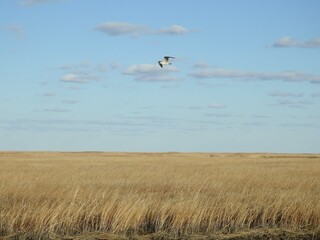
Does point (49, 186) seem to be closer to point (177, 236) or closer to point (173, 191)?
point (173, 191)

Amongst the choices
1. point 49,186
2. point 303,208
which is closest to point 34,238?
point 303,208

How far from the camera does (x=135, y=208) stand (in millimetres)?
13758

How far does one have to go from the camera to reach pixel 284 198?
17.1 metres

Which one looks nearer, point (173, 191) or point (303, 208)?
point (303, 208)

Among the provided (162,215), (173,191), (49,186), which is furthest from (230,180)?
(162,215)

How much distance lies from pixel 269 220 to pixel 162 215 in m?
3.10

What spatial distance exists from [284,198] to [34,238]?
8.47 m

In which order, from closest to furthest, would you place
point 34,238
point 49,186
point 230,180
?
1. point 34,238
2. point 49,186
3. point 230,180

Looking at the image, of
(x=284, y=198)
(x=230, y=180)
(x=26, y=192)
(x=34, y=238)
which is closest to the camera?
(x=34, y=238)

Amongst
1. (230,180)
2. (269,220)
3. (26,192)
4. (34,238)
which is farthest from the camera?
(230,180)

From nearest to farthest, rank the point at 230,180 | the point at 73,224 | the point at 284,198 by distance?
the point at 73,224
the point at 284,198
the point at 230,180

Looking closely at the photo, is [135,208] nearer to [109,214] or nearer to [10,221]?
[109,214]

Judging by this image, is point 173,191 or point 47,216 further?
point 173,191

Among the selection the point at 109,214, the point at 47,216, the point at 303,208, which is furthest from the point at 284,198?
the point at 47,216
